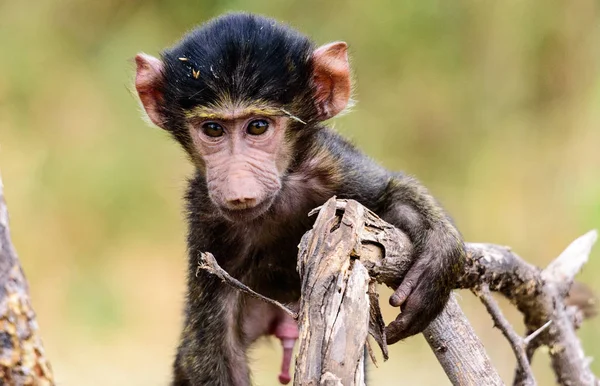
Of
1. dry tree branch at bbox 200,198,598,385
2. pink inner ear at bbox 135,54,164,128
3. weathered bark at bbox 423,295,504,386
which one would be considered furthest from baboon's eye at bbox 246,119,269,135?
weathered bark at bbox 423,295,504,386

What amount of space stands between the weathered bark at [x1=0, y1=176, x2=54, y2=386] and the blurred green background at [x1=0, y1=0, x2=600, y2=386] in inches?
272

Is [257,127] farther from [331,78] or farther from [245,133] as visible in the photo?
[331,78]

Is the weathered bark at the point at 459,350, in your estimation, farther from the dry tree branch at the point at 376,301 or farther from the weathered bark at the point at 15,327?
the weathered bark at the point at 15,327

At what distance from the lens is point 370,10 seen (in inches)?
423

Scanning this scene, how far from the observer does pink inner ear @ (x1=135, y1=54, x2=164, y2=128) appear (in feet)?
15.0

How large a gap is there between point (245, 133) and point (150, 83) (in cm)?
63

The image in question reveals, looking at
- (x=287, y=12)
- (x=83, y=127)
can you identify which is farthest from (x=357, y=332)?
(x=83, y=127)

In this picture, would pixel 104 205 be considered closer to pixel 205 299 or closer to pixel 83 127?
pixel 83 127

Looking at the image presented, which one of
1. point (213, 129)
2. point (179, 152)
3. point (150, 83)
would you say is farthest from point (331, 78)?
point (179, 152)

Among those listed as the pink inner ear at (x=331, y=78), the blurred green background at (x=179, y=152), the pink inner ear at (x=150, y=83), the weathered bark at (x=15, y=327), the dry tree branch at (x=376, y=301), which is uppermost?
the blurred green background at (x=179, y=152)

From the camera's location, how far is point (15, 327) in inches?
122

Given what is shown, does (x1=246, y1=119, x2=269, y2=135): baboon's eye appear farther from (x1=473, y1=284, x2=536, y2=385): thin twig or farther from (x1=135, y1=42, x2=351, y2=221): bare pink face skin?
(x1=473, y1=284, x2=536, y2=385): thin twig

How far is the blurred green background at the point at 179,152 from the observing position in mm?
10258

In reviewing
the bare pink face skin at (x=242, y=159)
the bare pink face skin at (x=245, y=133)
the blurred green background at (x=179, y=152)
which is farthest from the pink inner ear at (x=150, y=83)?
the blurred green background at (x=179, y=152)
